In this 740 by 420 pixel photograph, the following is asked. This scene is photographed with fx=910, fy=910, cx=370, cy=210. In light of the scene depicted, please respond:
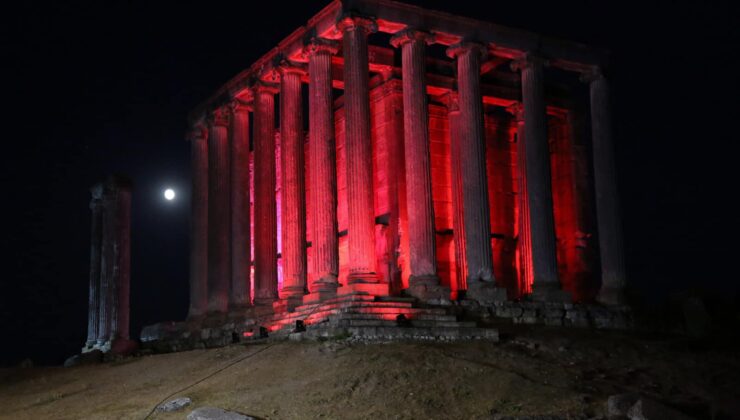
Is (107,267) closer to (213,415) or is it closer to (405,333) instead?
(405,333)

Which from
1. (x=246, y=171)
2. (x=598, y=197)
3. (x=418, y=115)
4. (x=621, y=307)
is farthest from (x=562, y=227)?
(x=246, y=171)

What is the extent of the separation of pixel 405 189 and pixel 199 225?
1227cm

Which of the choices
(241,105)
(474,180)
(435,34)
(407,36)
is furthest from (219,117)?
(474,180)

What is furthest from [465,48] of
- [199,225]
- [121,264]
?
[121,264]

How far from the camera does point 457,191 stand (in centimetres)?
4162

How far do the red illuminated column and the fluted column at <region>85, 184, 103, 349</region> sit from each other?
17971 millimetres

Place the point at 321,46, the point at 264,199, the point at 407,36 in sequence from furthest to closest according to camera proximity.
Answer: the point at 264,199, the point at 321,46, the point at 407,36

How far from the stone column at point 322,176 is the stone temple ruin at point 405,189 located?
0.07 metres

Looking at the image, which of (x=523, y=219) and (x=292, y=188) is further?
(x=523, y=219)

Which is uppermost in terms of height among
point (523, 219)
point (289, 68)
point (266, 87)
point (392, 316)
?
point (289, 68)

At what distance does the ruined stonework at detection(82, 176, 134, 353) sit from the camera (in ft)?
152

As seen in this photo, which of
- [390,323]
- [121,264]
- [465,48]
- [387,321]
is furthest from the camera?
[121,264]

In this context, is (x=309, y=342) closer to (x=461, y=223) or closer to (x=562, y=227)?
(x=461, y=223)

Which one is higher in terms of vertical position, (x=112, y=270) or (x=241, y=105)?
(x=241, y=105)
